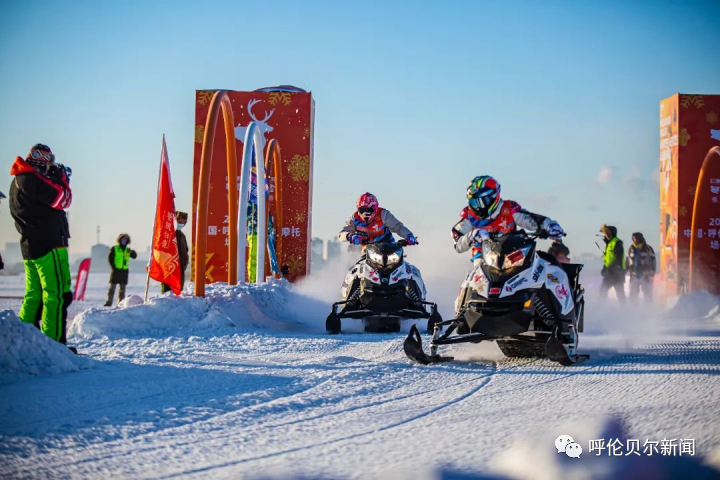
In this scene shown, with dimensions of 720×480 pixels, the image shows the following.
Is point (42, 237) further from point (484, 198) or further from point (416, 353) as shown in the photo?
point (484, 198)

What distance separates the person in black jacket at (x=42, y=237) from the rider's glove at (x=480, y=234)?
4.04 meters

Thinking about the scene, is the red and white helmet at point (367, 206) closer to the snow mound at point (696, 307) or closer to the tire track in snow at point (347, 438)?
the tire track in snow at point (347, 438)

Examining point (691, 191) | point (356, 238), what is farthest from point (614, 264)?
point (356, 238)

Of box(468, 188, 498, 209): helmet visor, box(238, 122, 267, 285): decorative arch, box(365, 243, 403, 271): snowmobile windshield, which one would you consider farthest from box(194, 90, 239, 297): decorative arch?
box(468, 188, 498, 209): helmet visor

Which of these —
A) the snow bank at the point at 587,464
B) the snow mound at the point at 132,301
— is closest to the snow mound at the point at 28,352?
the snow bank at the point at 587,464

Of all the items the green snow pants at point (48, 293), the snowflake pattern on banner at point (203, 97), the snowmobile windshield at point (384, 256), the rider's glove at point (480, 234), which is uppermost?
the snowflake pattern on banner at point (203, 97)

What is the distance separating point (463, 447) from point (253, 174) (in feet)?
52.9

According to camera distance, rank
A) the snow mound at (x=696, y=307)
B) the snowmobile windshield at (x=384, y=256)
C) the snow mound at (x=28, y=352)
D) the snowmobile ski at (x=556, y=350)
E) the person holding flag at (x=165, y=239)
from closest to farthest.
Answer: the snow mound at (x=28, y=352)
the snowmobile ski at (x=556, y=350)
the snowmobile windshield at (x=384, y=256)
the person holding flag at (x=165, y=239)
the snow mound at (x=696, y=307)

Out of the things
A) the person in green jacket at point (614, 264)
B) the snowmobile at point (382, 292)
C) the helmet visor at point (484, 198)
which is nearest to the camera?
the helmet visor at point (484, 198)

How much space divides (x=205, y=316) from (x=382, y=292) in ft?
8.25

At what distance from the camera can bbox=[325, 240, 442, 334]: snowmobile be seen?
11531mm

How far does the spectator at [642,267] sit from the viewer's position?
20.0 meters

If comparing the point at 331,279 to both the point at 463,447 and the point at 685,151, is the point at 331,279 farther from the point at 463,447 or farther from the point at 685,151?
the point at 463,447

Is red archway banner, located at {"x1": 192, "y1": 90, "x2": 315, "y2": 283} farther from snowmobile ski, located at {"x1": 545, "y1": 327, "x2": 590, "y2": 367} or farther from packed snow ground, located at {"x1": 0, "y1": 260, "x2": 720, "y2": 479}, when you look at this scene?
snowmobile ski, located at {"x1": 545, "y1": 327, "x2": 590, "y2": 367}
